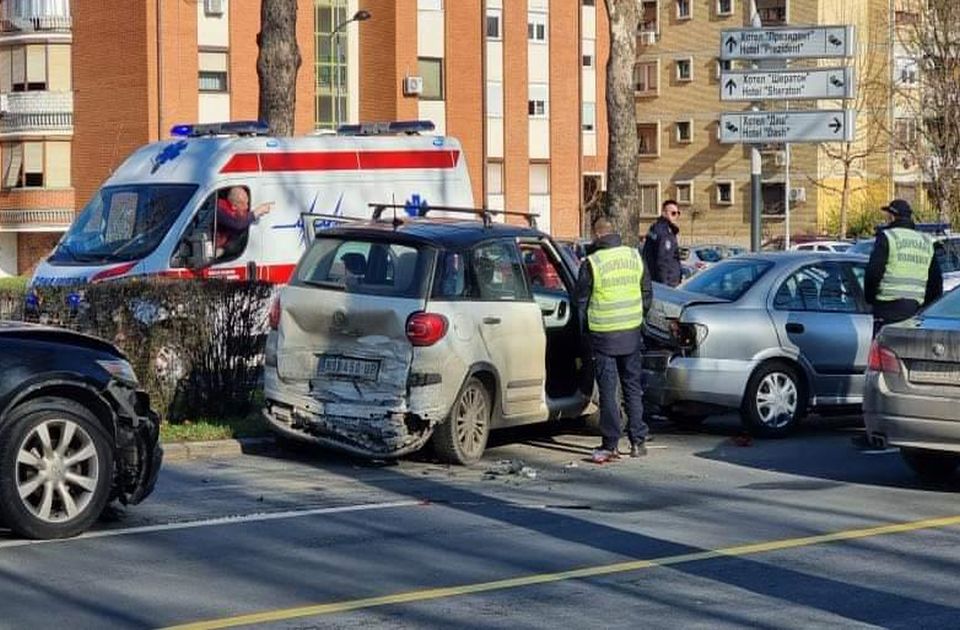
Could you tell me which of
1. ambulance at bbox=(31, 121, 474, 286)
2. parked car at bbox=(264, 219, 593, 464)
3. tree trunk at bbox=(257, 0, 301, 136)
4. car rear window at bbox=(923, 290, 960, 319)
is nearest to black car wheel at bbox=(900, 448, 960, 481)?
car rear window at bbox=(923, 290, 960, 319)

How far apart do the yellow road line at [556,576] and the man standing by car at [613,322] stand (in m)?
3.24

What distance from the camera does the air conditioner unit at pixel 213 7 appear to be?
49.1m

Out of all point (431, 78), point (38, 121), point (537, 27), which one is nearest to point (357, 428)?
point (38, 121)

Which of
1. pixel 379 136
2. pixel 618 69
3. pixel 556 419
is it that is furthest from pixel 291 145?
pixel 556 419

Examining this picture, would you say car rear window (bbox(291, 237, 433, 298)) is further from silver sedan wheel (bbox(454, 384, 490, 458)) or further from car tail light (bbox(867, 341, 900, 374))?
car tail light (bbox(867, 341, 900, 374))

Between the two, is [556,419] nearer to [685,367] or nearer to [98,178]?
[685,367]

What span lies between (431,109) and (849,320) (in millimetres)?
39967

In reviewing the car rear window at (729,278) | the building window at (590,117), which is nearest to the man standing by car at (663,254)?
the car rear window at (729,278)

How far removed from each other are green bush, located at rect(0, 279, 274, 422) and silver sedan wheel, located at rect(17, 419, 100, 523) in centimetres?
384

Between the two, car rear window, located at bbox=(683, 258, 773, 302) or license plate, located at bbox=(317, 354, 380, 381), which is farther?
car rear window, located at bbox=(683, 258, 773, 302)

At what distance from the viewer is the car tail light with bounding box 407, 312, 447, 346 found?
12094 millimetres

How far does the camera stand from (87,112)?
5147 cm

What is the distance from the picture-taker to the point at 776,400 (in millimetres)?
14594

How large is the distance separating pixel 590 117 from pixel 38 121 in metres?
18.7
